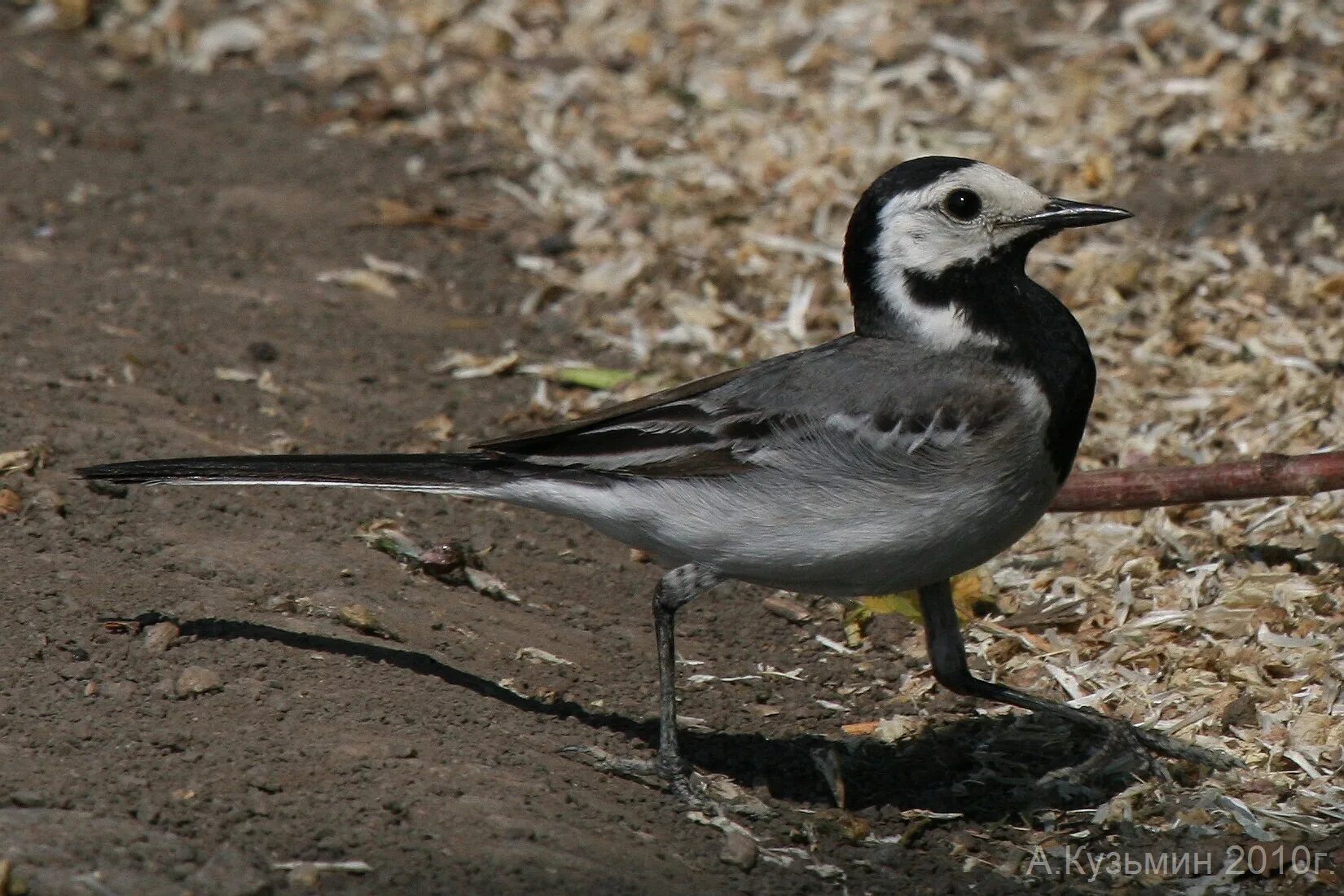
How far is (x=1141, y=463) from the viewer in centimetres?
625

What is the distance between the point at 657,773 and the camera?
458 cm

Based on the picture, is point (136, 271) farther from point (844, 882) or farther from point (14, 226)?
point (844, 882)

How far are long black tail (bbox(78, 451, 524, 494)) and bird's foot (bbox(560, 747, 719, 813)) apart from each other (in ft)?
2.72

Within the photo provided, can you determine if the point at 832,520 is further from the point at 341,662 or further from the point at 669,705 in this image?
the point at 341,662

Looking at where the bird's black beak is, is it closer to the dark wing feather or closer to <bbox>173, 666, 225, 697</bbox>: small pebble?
the dark wing feather

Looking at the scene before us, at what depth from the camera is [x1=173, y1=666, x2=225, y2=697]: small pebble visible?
14.5 ft

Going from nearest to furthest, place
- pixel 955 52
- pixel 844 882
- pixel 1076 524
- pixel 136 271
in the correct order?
pixel 844 882 → pixel 1076 524 → pixel 136 271 → pixel 955 52

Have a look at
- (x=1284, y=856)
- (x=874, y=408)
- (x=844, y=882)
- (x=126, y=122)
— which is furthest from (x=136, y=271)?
(x=1284, y=856)

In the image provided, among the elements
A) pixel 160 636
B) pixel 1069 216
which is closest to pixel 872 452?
pixel 1069 216

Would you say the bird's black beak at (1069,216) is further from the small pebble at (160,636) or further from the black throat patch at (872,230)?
the small pebble at (160,636)

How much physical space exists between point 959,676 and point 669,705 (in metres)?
0.89

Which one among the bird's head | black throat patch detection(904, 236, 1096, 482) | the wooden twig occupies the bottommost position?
the wooden twig

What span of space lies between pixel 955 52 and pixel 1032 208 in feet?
15.2

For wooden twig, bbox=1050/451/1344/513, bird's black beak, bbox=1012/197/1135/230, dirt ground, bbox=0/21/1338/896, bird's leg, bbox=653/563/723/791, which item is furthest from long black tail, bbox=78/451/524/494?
wooden twig, bbox=1050/451/1344/513
